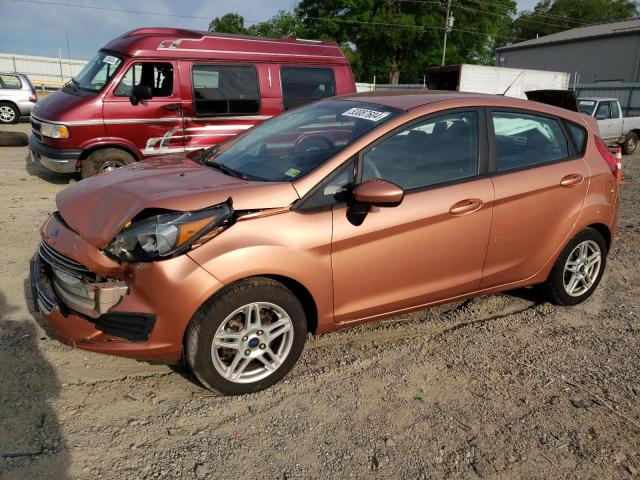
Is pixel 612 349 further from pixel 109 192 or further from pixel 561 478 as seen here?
pixel 109 192

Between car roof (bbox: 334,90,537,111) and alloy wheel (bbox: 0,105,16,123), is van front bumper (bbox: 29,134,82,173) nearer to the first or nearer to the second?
car roof (bbox: 334,90,537,111)

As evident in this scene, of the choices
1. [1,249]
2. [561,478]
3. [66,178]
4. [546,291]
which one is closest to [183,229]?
[561,478]

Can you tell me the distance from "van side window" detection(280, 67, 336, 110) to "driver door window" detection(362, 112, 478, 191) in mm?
5197

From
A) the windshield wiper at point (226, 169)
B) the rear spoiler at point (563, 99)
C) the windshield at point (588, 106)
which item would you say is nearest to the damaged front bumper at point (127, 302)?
the windshield wiper at point (226, 169)

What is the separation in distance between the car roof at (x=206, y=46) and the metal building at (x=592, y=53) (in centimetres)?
2865

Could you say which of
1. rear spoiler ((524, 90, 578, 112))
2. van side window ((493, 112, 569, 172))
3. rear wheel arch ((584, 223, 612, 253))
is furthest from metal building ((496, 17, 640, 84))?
van side window ((493, 112, 569, 172))

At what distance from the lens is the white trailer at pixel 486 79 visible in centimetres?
1762

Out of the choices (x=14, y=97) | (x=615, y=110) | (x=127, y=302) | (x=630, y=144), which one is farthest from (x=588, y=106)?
(x=14, y=97)

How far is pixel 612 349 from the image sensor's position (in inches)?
147

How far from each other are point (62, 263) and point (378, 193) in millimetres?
1782

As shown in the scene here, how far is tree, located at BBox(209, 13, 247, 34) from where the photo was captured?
74.1m

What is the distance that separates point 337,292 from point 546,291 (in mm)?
2101

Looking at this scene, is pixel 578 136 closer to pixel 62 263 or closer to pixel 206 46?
pixel 62 263

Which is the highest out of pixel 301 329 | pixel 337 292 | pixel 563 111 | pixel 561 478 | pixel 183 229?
pixel 563 111
